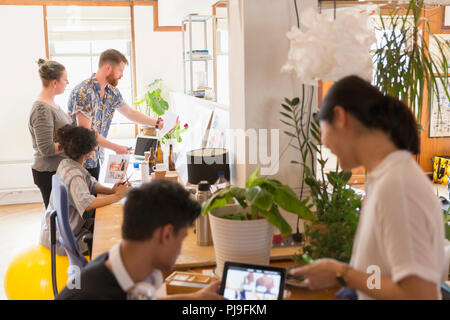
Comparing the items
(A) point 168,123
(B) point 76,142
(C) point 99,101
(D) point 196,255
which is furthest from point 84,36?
(D) point 196,255

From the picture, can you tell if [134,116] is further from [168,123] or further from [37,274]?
[37,274]

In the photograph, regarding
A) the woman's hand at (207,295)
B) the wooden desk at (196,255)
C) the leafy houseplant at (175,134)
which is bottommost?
the wooden desk at (196,255)

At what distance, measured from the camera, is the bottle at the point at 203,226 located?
2062mm

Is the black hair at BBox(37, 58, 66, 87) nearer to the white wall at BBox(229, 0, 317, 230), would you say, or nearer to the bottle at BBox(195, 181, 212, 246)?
the white wall at BBox(229, 0, 317, 230)

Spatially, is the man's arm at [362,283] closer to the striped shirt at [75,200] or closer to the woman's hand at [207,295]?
the woman's hand at [207,295]

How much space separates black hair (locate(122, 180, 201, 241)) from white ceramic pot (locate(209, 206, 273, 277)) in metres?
0.43

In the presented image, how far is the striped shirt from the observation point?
2645mm

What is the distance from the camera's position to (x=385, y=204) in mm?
1077

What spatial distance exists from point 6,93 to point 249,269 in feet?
18.5

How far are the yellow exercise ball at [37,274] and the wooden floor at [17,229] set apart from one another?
1003mm

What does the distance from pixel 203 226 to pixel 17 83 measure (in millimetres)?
5053

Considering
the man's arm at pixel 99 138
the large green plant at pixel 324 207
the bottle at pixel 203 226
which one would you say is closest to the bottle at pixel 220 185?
the bottle at pixel 203 226

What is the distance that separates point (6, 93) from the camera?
6160mm

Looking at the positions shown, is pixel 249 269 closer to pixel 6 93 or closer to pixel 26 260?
pixel 26 260
